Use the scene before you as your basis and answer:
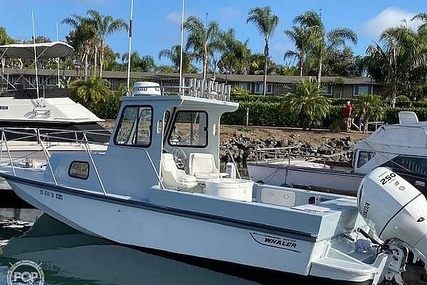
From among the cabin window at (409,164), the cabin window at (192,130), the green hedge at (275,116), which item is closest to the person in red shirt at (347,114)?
the green hedge at (275,116)

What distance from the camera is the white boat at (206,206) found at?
841 centimetres

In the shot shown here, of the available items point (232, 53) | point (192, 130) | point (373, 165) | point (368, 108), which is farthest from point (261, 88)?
point (192, 130)

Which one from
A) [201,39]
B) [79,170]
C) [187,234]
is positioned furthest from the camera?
[201,39]

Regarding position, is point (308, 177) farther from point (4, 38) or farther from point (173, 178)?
point (4, 38)

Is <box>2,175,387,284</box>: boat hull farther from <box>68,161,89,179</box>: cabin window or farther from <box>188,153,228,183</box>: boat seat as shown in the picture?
<box>188,153,228,183</box>: boat seat

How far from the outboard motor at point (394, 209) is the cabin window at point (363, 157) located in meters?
7.15

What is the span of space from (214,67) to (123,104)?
48.6m

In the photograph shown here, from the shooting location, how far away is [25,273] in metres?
9.73

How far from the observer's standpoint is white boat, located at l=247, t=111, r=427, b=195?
14.5m

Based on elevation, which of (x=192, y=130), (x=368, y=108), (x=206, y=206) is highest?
(x=192, y=130)

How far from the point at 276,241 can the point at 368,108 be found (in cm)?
2605

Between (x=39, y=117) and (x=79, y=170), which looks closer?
(x=79, y=170)

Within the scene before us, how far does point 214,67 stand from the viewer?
193 feet

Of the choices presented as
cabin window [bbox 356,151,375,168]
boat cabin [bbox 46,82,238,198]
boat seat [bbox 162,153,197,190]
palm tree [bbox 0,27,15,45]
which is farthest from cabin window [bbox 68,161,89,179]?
palm tree [bbox 0,27,15,45]
